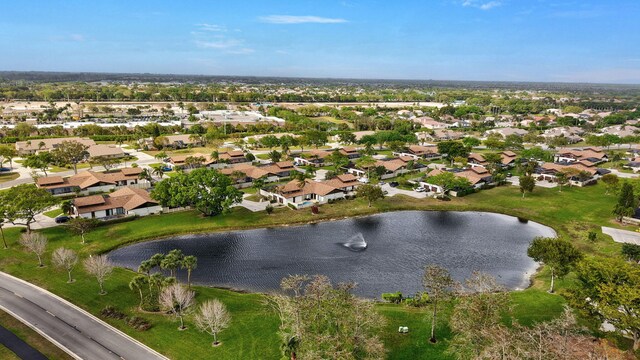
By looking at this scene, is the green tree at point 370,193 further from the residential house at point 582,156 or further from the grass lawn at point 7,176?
the grass lawn at point 7,176

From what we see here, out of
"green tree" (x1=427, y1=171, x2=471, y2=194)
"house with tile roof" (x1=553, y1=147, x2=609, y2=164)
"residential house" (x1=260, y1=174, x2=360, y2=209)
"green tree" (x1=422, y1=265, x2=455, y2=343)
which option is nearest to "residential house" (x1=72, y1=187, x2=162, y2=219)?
"residential house" (x1=260, y1=174, x2=360, y2=209)

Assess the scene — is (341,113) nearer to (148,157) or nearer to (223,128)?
(223,128)

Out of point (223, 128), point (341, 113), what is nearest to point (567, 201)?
point (223, 128)

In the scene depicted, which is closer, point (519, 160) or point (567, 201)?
point (567, 201)

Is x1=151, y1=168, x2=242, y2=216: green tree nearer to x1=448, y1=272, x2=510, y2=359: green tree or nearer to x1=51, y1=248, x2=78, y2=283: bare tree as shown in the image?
x1=51, y1=248, x2=78, y2=283: bare tree

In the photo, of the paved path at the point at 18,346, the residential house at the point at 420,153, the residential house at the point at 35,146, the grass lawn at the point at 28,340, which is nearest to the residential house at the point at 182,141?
the residential house at the point at 35,146

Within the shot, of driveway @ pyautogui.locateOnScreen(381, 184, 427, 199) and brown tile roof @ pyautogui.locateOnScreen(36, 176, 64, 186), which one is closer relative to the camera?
brown tile roof @ pyautogui.locateOnScreen(36, 176, 64, 186)
